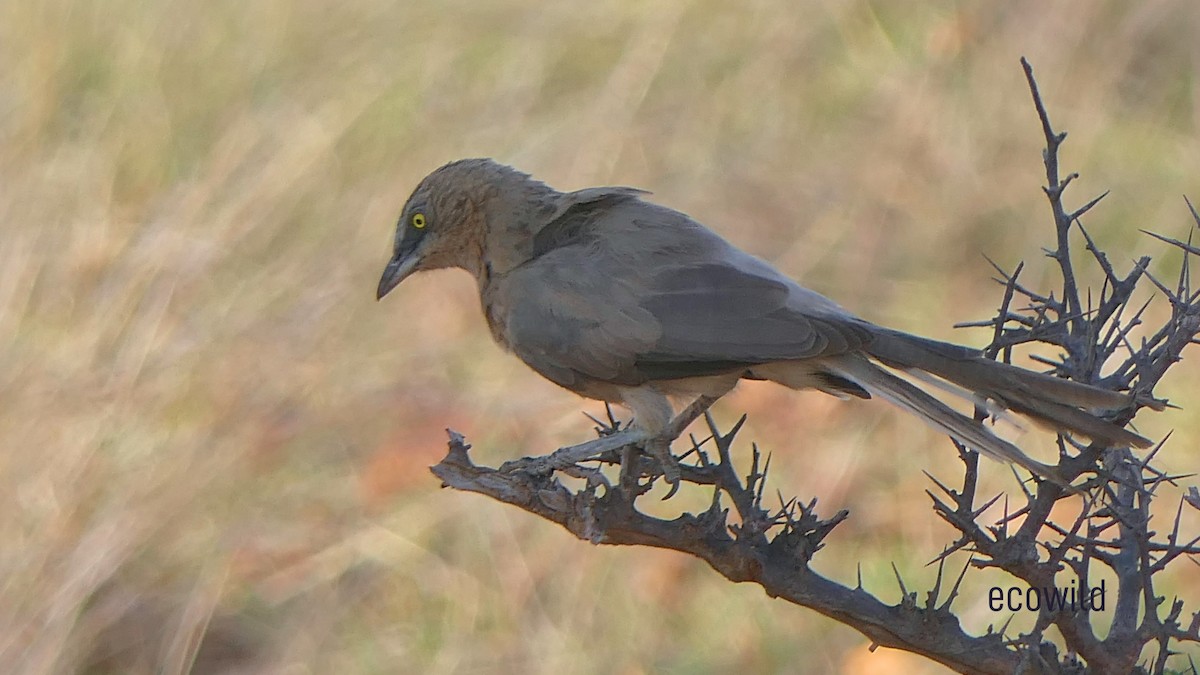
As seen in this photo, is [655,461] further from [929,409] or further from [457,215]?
[457,215]

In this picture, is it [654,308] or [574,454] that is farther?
[654,308]

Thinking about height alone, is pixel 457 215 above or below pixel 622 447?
above

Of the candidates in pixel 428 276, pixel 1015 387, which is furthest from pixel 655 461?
pixel 428 276

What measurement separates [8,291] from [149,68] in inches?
88.4

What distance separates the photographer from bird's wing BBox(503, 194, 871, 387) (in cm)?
351

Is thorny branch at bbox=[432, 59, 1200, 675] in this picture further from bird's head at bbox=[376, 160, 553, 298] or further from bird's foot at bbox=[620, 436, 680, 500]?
bird's head at bbox=[376, 160, 553, 298]

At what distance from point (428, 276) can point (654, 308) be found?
4370 millimetres

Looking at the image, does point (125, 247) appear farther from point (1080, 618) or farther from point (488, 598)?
point (1080, 618)

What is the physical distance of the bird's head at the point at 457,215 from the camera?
430 cm

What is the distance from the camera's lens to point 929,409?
314 centimetres

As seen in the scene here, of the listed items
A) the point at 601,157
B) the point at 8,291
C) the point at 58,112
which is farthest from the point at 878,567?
the point at 58,112

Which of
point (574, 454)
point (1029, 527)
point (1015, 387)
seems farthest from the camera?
point (574, 454)

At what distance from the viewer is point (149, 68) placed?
25.4ft

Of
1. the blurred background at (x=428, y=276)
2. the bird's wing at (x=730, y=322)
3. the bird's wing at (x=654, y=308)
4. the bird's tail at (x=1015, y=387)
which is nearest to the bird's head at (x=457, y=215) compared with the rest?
the bird's wing at (x=654, y=308)
